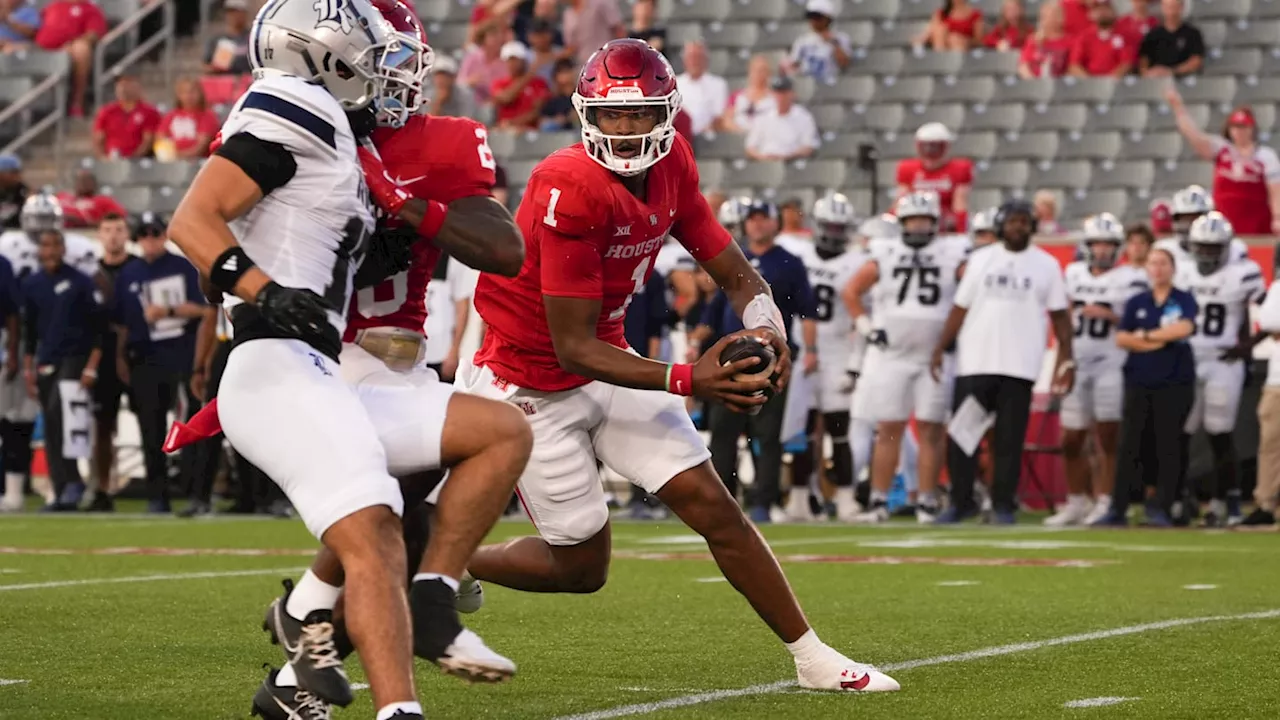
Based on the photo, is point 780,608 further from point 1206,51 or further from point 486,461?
point 1206,51

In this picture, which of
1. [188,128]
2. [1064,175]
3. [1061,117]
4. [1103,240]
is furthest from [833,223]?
[188,128]

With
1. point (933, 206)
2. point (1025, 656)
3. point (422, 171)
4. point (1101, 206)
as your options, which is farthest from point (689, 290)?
point (422, 171)

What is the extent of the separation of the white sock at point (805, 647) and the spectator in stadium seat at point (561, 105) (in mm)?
12165

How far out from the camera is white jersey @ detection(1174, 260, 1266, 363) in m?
12.7

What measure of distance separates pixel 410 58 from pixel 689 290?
9003 millimetres

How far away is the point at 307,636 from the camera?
164 inches

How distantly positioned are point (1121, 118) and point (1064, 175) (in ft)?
2.05

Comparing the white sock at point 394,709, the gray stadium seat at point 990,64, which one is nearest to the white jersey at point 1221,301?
the gray stadium seat at point 990,64

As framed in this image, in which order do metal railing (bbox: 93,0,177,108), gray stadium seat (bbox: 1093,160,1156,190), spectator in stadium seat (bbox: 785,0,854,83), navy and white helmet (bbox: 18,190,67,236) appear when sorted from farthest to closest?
metal railing (bbox: 93,0,177,108), spectator in stadium seat (bbox: 785,0,854,83), gray stadium seat (bbox: 1093,160,1156,190), navy and white helmet (bbox: 18,190,67,236)

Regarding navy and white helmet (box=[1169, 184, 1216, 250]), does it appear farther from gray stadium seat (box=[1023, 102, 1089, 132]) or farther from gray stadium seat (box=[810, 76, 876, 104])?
gray stadium seat (box=[810, 76, 876, 104])

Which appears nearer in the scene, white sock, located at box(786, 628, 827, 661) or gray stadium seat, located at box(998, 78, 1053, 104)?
white sock, located at box(786, 628, 827, 661)

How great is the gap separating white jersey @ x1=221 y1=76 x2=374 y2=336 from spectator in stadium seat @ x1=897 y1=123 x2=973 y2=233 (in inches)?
409

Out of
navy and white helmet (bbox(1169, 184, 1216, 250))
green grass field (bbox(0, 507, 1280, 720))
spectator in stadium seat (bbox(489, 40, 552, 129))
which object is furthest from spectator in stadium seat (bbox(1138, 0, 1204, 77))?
green grass field (bbox(0, 507, 1280, 720))

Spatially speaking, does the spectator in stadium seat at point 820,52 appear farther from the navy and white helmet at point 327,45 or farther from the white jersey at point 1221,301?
the navy and white helmet at point 327,45
